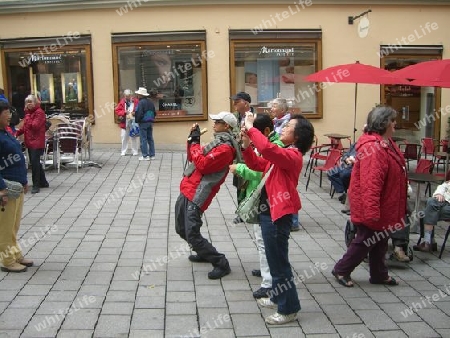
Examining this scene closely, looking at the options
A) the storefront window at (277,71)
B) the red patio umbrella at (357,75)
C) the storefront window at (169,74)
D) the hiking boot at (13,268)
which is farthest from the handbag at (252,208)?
the storefront window at (169,74)

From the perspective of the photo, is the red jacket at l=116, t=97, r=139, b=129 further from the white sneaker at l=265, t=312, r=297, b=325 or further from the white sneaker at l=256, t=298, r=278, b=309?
the white sneaker at l=265, t=312, r=297, b=325

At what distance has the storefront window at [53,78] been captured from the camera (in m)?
15.5

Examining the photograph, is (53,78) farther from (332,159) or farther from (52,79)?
(332,159)

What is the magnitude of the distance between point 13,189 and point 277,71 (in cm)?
1110

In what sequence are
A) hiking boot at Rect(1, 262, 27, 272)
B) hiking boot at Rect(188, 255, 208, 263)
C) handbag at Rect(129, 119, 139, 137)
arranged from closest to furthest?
1. hiking boot at Rect(1, 262, 27, 272)
2. hiking boot at Rect(188, 255, 208, 263)
3. handbag at Rect(129, 119, 139, 137)

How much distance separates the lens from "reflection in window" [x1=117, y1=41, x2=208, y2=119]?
15.4 metres

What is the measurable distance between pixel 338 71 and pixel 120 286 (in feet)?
22.6

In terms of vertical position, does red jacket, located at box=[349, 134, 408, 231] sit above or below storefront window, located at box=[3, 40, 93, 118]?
below

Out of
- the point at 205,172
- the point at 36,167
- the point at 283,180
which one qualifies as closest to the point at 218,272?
the point at 205,172

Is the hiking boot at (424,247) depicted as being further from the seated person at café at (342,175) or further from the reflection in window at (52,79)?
the reflection in window at (52,79)

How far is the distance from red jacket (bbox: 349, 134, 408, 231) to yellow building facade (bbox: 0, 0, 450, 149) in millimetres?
10289

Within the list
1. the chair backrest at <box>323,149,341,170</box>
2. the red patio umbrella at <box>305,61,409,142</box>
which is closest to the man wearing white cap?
the red patio umbrella at <box>305,61,409,142</box>

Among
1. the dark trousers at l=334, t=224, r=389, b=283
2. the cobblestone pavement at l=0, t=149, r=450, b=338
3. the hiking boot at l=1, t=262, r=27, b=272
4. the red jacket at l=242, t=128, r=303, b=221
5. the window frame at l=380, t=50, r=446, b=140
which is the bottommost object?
the cobblestone pavement at l=0, t=149, r=450, b=338

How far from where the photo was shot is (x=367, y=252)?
216 inches
